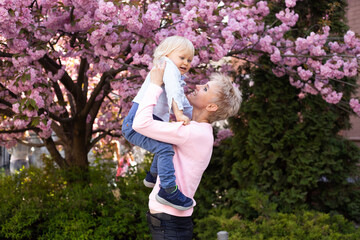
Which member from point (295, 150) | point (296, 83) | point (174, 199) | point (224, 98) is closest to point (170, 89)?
point (224, 98)

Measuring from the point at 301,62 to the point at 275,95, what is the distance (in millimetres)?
584

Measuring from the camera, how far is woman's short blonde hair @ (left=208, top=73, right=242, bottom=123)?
2.22 meters

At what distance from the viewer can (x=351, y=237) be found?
4.23 meters

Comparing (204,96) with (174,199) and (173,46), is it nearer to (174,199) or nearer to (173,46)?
(173,46)

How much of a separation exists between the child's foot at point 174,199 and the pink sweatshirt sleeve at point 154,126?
0.84 ft

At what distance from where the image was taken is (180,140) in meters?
2.09

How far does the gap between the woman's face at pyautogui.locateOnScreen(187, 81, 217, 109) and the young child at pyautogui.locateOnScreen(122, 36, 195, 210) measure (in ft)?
0.44

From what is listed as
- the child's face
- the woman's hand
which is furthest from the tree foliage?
the woman's hand

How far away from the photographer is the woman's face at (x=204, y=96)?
2229 millimetres

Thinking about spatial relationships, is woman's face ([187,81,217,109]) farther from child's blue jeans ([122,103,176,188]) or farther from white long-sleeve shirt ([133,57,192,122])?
child's blue jeans ([122,103,176,188])

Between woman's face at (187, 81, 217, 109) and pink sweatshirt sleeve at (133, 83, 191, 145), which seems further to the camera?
woman's face at (187, 81, 217, 109)

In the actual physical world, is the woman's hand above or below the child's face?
below

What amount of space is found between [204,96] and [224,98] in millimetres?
110

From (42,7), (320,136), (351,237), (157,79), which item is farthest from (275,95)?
(157,79)
